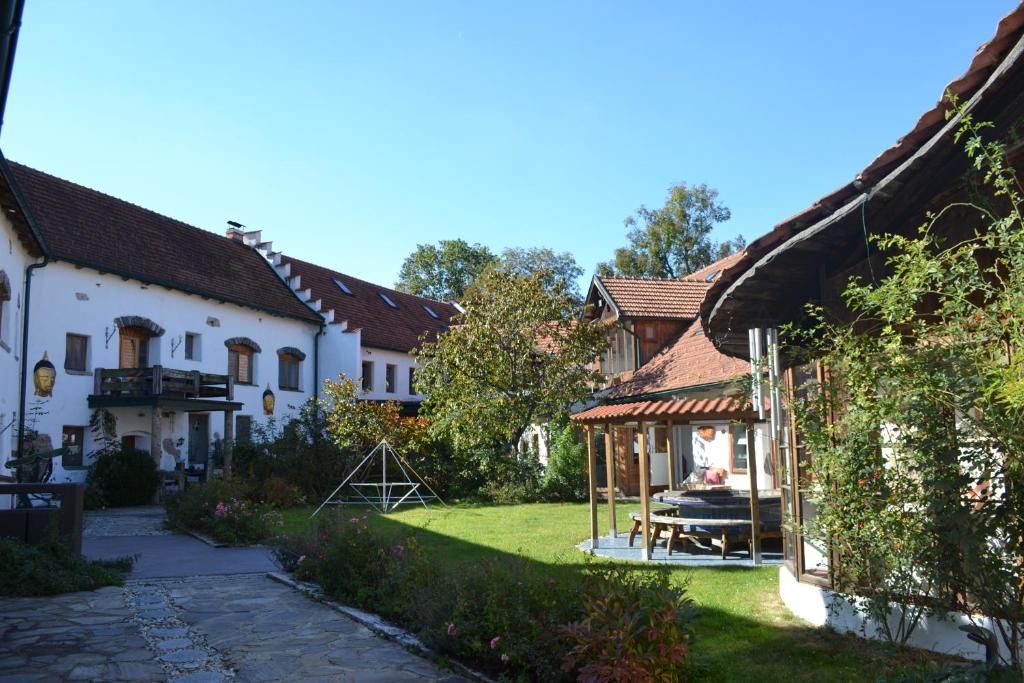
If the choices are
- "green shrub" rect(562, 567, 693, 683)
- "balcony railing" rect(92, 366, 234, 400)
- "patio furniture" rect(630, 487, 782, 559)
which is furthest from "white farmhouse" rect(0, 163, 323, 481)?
"green shrub" rect(562, 567, 693, 683)

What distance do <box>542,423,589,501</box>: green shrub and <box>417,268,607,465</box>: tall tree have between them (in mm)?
1072

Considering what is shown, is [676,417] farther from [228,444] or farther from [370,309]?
[370,309]

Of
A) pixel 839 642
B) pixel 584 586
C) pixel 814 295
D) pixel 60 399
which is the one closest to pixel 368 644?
pixel 584 586

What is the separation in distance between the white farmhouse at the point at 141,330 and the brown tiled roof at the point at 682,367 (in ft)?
36.4

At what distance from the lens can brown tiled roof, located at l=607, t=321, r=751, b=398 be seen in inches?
733

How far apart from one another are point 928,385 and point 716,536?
814 centimetres

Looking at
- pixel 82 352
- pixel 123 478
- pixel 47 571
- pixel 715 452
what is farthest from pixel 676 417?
pixel 82 352

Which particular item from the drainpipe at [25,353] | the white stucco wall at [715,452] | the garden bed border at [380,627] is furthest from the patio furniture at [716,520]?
the drainpipe at [25,353]

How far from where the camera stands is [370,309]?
3591 cm

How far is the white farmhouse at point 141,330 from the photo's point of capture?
2052 centimetres

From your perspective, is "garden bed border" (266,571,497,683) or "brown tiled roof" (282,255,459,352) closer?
"garden bed border" (266,571,497,683)

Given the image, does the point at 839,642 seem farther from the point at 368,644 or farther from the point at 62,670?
the point at 62,670

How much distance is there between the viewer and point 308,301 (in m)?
31.3

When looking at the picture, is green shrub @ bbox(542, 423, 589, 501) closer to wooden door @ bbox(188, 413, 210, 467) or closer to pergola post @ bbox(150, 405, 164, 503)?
pergola post @ bbox(150, 405, 164, 503)
